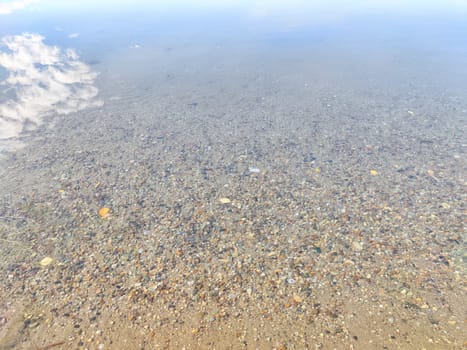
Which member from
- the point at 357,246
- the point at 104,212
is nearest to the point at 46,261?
the point at 104,212

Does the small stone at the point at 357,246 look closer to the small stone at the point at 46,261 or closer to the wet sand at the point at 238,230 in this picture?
the wet sand at the point at 238,230

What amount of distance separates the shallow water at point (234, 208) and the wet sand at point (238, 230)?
0.07 ft

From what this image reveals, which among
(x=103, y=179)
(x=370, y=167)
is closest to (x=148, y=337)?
(x=103, y=179)

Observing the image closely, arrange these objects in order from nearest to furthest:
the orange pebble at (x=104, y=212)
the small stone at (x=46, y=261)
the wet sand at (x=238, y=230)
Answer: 1. the wet sand at (x=238, y=230)
2. the small stone at (x=46, y=261)
3. the orange pebble at (x=104, y=212)

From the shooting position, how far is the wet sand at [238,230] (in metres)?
3.45

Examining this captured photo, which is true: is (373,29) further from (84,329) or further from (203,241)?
(84,329)

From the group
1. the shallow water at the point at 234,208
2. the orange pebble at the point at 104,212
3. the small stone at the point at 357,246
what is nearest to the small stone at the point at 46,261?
the shallow water at the point at 234,208

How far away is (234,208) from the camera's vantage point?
16.6ft

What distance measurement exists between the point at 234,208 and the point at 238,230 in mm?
508

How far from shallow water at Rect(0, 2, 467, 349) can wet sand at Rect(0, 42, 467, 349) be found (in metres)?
0.02

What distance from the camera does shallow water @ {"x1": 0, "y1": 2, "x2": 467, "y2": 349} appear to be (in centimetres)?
349

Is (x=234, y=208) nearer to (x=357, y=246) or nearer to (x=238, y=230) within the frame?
(x=238, y=230)

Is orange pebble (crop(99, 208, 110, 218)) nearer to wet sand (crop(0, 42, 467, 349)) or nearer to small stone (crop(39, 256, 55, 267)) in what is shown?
wet sand (crop(0, 42, 467, 349))

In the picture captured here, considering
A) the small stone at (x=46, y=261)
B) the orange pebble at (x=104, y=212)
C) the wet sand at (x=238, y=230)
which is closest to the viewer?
the wet sand at (x=238, y=230)
